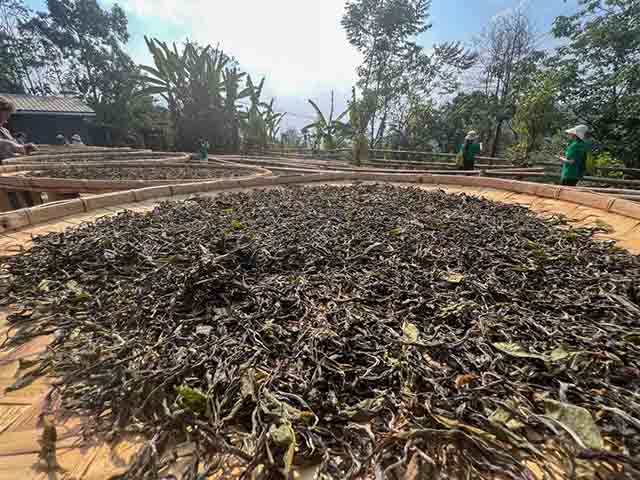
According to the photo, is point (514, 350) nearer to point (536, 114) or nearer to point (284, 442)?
point (284, 442)

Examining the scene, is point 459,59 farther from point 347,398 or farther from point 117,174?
point 347,398

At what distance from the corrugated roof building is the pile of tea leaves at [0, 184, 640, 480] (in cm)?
1857

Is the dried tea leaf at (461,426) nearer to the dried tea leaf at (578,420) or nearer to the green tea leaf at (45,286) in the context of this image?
the dried tea leaf at (578,420)

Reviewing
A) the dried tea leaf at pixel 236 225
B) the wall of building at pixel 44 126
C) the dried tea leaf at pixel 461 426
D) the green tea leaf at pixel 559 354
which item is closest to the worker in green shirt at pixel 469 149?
the dried tea leaf at pixel 236 225

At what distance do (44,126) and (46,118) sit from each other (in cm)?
48

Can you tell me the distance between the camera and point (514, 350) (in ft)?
3.10

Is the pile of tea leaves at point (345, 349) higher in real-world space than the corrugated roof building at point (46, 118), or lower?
lower

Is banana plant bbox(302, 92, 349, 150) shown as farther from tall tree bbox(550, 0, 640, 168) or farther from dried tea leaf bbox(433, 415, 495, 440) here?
dried tea leaf bbox(433, 415, 495, 440)

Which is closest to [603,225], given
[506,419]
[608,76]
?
[506,419]

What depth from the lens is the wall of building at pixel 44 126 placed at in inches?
575

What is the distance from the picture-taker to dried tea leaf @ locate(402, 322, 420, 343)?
3.31 feet

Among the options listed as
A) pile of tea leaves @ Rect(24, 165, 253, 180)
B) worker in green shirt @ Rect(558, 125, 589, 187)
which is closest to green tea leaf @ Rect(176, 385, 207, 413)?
pile of tea leaves @ Rect(24, 165, 253, 180)

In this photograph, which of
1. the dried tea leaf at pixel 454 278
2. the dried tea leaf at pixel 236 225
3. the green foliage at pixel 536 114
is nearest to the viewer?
the dried tea leaf at pixel 454 278

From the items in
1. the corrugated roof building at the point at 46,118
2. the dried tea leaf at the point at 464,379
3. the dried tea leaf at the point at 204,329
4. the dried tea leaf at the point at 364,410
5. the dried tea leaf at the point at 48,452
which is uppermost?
the corrugated roof building at the point at 46,118
